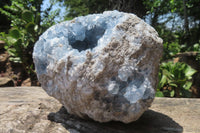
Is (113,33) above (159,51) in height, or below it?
above

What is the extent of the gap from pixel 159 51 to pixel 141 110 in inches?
19.2

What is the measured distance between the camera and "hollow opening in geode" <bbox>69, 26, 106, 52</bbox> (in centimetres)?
146

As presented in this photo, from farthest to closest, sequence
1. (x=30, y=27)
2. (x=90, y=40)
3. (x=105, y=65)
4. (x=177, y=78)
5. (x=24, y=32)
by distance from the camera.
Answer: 1. (x=24, y=32)
2. (x=30, y=27)
3. (x=177, y=78)
4. (x=90, y=40)
5. (x=105, y=65)

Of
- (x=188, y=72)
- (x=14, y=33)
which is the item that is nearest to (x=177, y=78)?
(x=188, y=72)

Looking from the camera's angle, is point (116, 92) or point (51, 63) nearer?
point (116, 92)

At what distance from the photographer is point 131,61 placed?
1329mm

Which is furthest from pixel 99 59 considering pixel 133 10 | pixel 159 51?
pixel 133 10

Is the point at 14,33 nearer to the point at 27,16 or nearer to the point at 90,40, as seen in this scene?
the point at 27,16

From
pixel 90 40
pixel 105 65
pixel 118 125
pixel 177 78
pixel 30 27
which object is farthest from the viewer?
pixel 30 27

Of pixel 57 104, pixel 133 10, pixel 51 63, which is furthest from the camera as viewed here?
pixel 133 10

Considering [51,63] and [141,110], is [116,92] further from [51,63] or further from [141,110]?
[51,63]

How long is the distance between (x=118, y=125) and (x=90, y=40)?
747mm

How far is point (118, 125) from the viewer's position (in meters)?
1.58

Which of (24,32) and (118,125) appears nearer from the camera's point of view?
(118,125)
